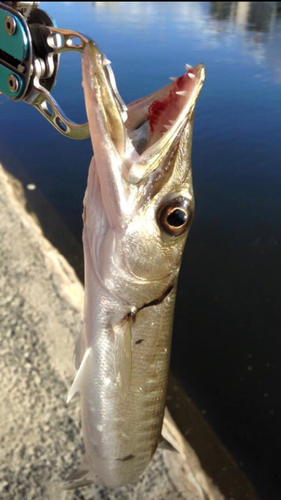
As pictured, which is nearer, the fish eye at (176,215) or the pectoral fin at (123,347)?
the fish eye at (176,215)

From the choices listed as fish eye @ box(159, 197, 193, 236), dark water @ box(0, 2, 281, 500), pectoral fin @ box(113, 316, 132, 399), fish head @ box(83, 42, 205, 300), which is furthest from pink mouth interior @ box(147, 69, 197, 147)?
dark water @ box(0, 2, 281, 500)

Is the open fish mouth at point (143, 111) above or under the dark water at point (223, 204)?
above

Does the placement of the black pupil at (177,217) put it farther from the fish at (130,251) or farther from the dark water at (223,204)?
the dark water at (223,204)

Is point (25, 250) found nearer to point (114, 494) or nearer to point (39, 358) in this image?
point (39, 358)

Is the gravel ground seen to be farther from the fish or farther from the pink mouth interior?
the pink mouth interior

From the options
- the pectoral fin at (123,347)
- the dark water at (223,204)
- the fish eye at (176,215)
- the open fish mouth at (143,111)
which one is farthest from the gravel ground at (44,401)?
the open fish mouth at (143,111)

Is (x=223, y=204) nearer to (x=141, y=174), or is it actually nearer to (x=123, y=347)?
(x=123, y=347)

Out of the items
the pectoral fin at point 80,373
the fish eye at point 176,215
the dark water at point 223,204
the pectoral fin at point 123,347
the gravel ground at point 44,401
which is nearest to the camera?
the fish eye at point 176,215
